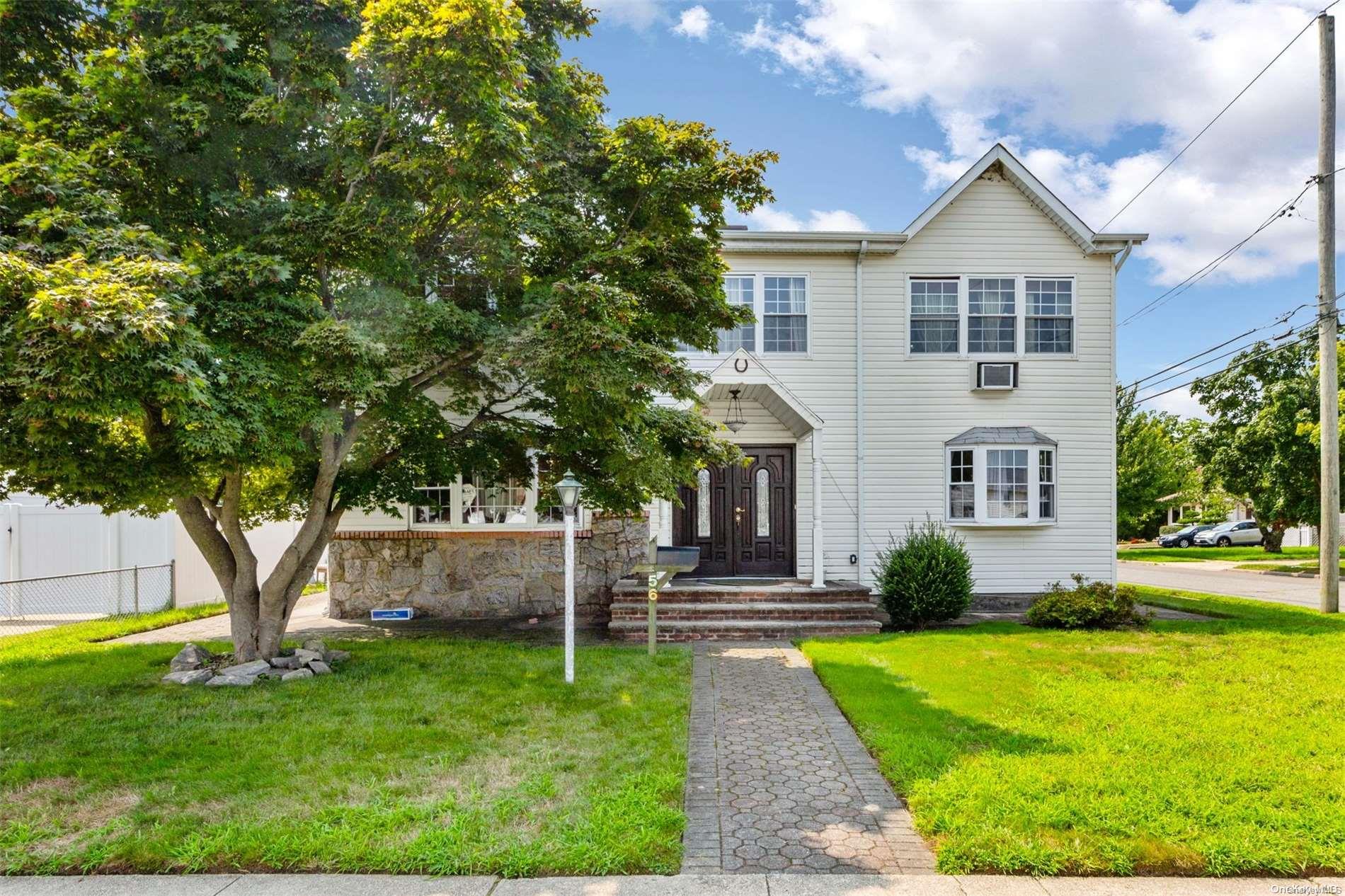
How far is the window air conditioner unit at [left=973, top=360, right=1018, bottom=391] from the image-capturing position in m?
12.3

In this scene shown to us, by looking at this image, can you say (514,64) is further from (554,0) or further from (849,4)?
(849,4)

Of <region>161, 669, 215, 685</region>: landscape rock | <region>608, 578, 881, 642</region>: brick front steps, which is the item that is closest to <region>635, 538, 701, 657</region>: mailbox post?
<region>608, 578, 881, 642</region>: brick front steps

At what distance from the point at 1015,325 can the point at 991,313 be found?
1.55 feet

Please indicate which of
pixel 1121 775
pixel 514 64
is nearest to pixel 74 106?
pixel 514 64

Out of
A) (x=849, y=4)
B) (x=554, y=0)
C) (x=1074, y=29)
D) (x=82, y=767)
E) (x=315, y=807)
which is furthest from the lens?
(x=1074, y=29)

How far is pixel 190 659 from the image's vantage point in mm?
7969

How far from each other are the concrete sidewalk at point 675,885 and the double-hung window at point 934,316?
32.7 ft

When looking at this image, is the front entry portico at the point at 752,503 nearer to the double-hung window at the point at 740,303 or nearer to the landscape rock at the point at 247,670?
the double-hung window at the point at 740,303

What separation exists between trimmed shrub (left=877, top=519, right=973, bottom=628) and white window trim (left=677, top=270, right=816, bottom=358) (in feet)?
12.5

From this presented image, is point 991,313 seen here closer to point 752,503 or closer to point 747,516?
point 752,503

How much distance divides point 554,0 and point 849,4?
3.74 meters

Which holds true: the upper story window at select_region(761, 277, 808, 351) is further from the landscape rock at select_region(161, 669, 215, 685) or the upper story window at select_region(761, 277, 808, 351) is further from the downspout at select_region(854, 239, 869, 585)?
the landscape rock at select_region(161, 669, 215, 685)

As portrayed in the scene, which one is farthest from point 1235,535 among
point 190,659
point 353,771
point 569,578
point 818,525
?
point 190,659

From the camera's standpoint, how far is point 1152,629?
33.8 ft
